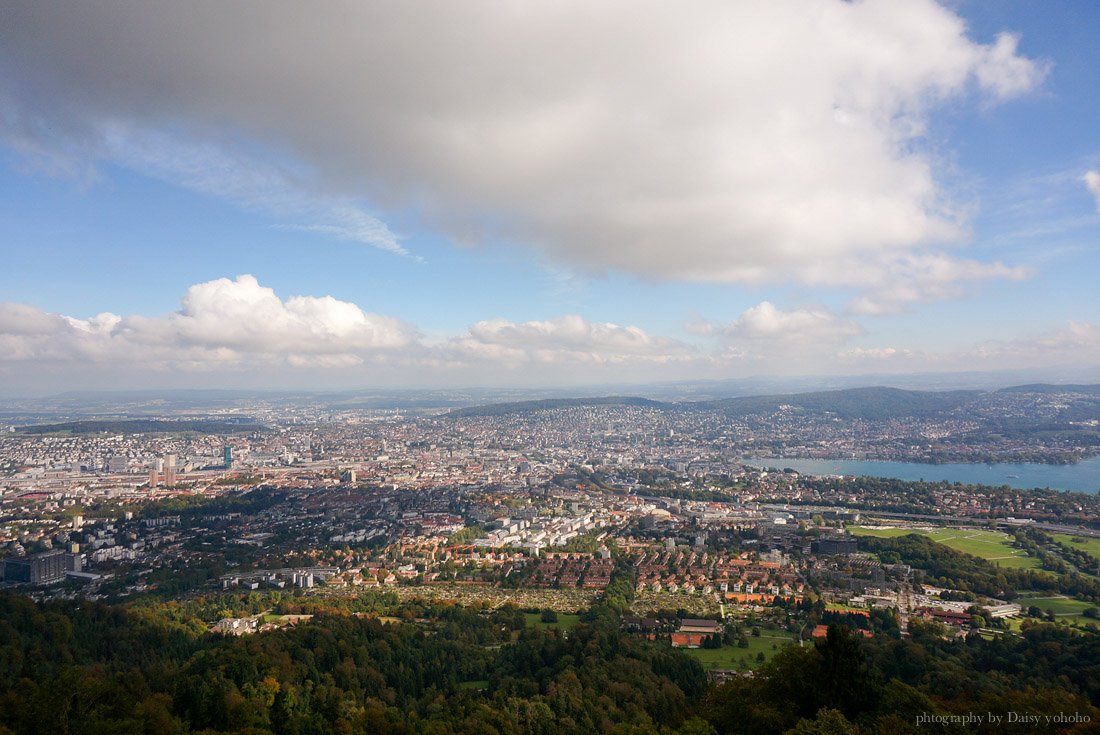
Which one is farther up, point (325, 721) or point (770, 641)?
point (325, 721)

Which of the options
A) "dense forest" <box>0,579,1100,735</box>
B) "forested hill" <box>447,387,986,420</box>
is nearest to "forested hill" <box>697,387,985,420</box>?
"forested hill" <box>447,387,986,420</box>

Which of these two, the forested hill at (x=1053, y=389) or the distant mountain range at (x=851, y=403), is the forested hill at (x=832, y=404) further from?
the forested hill at (x=1053, y=389)

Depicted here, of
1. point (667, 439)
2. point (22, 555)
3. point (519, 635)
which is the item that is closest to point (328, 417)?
point (667, 439)

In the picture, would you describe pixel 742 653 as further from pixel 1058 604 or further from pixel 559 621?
pixel 1058 604

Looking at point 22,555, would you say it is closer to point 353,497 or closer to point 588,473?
point 353,497

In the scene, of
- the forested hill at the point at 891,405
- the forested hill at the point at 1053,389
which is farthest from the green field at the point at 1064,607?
the forested hill at the point at 1053,389

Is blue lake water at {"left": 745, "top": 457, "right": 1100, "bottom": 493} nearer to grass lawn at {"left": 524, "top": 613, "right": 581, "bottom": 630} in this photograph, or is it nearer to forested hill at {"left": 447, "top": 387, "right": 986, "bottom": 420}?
forested hill at {"left": 447, "top": 387, "right": 986, "bottom": 420}

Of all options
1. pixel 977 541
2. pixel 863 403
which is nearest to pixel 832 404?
pixel 863 403
